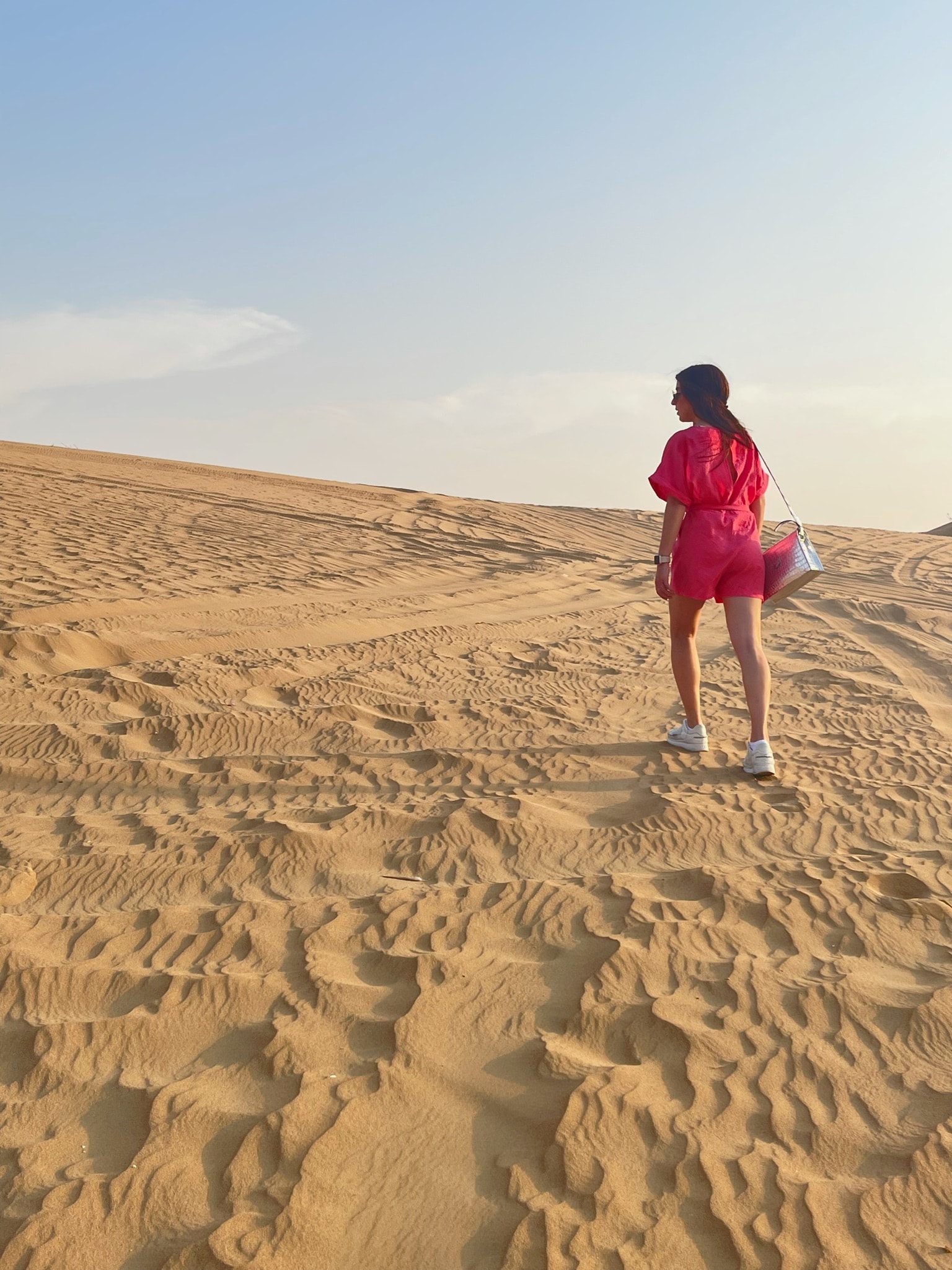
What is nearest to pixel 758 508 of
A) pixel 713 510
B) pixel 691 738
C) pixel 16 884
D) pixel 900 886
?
pixel 713 510

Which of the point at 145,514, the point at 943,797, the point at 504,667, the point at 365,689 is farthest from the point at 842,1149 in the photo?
the point at 145,514

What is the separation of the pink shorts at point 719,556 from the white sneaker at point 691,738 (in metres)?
0.60

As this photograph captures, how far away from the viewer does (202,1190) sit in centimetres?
190

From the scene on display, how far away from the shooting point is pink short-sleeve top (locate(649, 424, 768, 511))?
160 inches

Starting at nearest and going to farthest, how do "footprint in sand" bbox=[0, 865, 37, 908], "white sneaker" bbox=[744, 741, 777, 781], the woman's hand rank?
"footprint in sand" bbox=[0, 865, 37, 908], "white sneaker" bbox=[744, 741, 777, 781], the woman's hand

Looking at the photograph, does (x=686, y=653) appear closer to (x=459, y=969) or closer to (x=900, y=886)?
(x=900, y=886)

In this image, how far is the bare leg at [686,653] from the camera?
4.29 meters

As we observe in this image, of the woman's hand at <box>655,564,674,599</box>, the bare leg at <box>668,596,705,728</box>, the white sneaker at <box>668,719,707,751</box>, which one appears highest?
the woman's hand at <box>655,564,674,599</box>

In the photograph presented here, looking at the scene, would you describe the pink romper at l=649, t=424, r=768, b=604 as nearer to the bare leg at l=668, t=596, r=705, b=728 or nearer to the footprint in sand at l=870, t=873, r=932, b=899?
the bare leg at l=668, t=596, r=705, b=728

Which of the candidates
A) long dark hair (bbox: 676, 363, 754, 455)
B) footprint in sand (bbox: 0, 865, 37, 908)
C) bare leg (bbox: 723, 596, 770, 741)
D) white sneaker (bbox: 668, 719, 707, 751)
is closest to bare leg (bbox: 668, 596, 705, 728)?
white sneaker (bbox: 668, 719, 707, 751)

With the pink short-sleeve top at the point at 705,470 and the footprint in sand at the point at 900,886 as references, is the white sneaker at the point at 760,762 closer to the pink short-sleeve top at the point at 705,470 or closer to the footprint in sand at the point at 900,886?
the footprint in sand at the point at 900,886

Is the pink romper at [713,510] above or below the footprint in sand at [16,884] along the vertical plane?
above

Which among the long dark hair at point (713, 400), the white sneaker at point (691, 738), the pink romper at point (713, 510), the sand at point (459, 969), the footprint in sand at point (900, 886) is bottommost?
the sand at point (459, 969)

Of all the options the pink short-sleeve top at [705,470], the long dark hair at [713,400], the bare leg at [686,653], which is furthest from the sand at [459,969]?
the long dark hair at [713,400]
